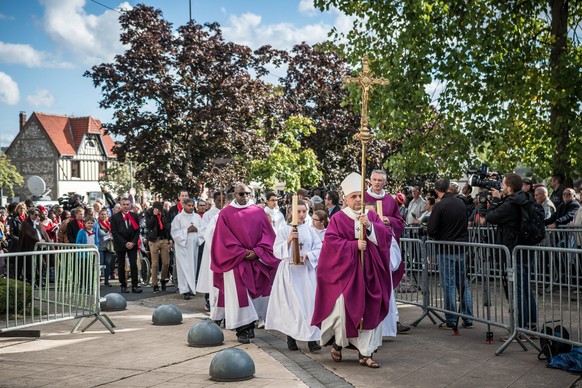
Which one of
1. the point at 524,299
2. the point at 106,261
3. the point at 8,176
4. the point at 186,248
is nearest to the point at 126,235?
the point at 186,248

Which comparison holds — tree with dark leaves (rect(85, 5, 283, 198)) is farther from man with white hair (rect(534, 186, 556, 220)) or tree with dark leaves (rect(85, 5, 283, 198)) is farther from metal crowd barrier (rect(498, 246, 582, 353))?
metal crowd barrier (rect(498, 246, 582, 353))

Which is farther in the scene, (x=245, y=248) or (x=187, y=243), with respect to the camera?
(x=187, y=243)

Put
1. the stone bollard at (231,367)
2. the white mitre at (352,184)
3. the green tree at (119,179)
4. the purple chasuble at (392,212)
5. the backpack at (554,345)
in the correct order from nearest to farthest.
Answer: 1. the stone bollard at (231,367)
2. the backpack at (554,345)
3. the white mitre at (352,184)
4. the purple chasuble at (392,212)
5. the green tree at (119,179)

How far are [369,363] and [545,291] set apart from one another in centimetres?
219

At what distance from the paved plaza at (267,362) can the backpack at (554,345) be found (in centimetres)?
15

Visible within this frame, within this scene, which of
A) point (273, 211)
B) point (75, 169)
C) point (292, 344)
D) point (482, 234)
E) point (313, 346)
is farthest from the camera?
point (75, 169)

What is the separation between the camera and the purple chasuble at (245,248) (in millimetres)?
10531

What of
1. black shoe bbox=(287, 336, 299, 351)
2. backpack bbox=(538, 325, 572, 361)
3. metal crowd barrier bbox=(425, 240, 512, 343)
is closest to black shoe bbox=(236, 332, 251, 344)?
black shoe bbox=(287, 336, 299, 351)

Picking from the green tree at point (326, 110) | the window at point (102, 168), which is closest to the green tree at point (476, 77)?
the green tree at point (326, 110)

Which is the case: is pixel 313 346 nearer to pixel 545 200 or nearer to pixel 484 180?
pixel 484 180

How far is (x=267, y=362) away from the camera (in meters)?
8.66

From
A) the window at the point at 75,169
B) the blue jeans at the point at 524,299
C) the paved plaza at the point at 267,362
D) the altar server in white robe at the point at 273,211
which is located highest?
the window at the point at 75,169

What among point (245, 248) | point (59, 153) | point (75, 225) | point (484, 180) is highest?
point (59, 153)

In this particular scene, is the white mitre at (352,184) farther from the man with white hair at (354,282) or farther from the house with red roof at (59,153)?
the house with red roof at (59,153)
